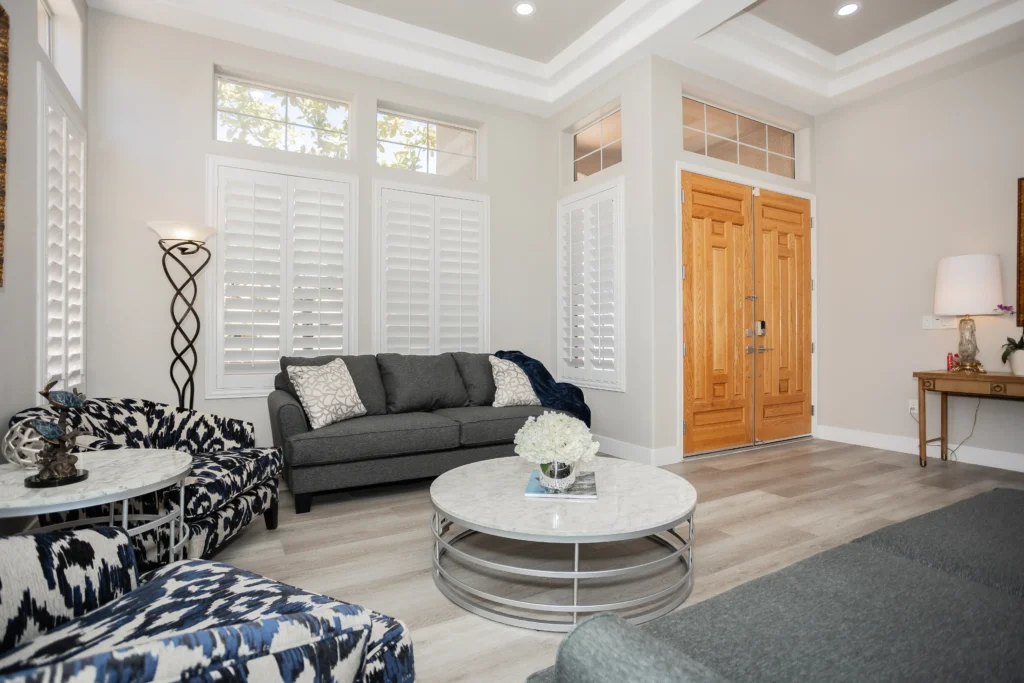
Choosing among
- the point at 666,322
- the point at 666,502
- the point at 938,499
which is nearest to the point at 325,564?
the point at 666,502

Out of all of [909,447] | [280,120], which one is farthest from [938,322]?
[280,120]

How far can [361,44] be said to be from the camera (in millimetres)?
4141

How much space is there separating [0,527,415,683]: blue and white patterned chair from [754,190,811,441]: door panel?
465 cm

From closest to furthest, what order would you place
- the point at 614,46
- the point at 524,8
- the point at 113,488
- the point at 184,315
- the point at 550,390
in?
the point at 113,488, the point at 184,315, the point at 524,8, the point at 614,46, the point at 550,390

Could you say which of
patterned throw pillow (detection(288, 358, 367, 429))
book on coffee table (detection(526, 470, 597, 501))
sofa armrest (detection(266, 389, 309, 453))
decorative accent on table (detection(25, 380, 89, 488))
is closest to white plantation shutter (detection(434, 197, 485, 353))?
patterned throw pillow (detection(288, 358, 367, 429))

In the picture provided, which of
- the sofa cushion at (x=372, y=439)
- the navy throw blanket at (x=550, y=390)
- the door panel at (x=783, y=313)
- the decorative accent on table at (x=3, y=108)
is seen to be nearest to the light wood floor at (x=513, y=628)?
the sofa cushion at (x=372, y=439)

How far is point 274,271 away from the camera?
412cm

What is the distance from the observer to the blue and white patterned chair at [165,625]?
1.98 ft

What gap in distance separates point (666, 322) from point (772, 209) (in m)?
1.73

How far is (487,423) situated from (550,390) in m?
0.88

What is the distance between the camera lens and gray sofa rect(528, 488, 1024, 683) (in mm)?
604

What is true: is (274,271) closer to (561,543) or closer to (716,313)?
(561,543)

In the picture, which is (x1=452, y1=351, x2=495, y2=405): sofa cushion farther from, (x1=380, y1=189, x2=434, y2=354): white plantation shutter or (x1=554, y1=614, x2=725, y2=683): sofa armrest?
(x1=554, y1=614, x2=725, y2=683): sofa armrest

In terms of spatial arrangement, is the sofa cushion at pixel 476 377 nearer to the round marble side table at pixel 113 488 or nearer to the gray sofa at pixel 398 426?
the gray sofa at pixel 398 426
